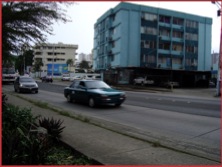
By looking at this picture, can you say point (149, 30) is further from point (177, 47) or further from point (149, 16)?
point (177, 47)

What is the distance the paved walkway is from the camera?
5.49 meters

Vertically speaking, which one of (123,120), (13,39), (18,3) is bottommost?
(123,120)

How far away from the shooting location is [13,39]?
1009 centimetres

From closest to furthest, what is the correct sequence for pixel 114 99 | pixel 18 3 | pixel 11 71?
pixel 18 3, pixel 114 99, pixel 11 71

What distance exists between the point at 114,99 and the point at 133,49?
154ft

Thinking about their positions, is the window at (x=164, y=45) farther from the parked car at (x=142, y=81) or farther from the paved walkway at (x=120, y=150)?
the paved walkway at (x=120, y=150)

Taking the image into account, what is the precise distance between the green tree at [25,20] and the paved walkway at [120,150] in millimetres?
3516

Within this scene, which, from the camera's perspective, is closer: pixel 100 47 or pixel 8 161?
pixel 8 161

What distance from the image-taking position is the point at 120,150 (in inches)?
245

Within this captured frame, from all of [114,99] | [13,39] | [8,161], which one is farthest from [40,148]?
[114,99]

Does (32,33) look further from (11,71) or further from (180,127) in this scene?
(11,71)

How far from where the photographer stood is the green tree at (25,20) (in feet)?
28.3

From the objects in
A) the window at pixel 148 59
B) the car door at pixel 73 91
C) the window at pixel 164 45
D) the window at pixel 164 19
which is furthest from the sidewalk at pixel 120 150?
the window at pixel 164 19

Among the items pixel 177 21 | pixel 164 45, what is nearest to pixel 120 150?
pixel 164 45
